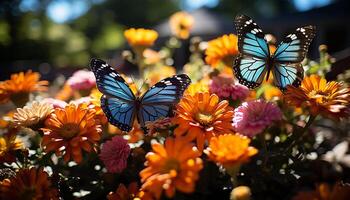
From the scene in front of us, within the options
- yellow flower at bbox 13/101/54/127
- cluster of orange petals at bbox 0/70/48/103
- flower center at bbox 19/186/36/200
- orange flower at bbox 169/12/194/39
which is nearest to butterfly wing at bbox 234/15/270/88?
yellow flower at bbox 13/101/54/127

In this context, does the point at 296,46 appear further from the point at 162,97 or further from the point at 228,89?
the point at 162,97

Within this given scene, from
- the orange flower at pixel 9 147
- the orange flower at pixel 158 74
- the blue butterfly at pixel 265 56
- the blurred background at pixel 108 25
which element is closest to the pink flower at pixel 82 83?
the orange flower at pixel 158 74

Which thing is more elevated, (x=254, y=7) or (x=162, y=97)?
(x=254, y=7)

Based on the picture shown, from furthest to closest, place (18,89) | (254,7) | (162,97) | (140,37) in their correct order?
(254,7) → (140,37) → (18,89) → (162,97)

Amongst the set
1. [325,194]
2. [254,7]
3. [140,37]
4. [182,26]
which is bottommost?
[325,194]

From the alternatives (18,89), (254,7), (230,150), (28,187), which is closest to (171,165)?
(230,150)

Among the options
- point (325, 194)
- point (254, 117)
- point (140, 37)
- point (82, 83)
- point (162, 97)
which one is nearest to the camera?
point (325, 194)

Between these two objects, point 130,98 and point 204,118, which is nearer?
point 204,118
